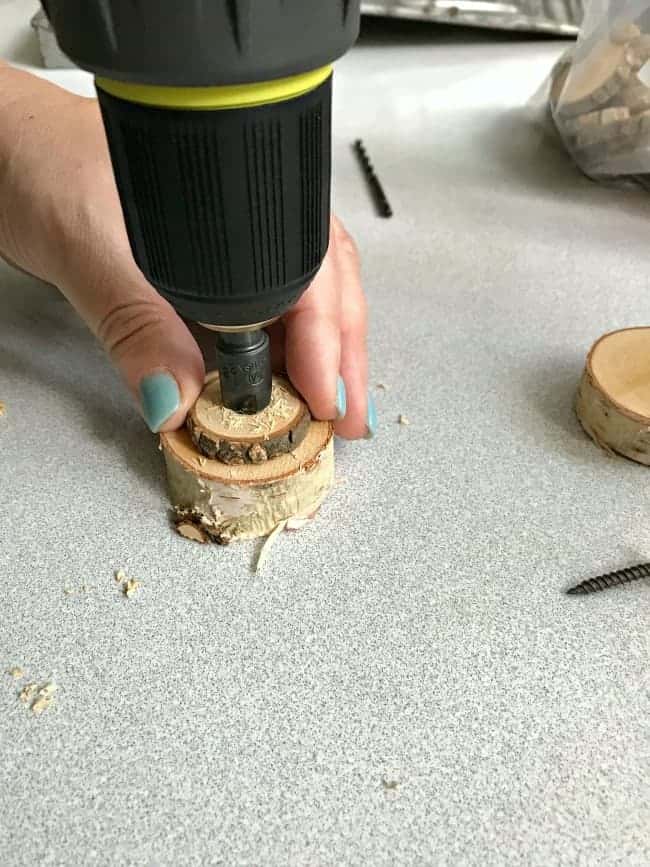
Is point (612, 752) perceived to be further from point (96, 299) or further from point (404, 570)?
point (96, 299)

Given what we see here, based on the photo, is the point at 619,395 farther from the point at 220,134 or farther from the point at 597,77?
the point at 597,77

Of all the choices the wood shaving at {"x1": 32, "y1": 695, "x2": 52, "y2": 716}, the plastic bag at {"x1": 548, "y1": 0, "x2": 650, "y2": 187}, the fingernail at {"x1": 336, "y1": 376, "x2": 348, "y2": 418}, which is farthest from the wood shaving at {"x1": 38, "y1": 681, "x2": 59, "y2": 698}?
the plastic bag at {"x1": 548, "y1": 0, "x2": 650, "y2": 187}

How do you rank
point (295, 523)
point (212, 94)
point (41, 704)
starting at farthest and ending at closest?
point (295, 523) → point (41, 704) → point (212, 94)

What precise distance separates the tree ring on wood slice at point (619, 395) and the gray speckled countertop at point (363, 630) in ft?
0.05

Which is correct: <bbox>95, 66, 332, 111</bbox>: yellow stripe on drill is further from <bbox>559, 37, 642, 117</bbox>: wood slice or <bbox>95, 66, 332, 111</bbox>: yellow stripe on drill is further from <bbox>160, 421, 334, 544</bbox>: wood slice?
<bbox>559, 37, 642, 117</bbox>: wood slice

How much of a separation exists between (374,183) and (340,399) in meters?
0.49

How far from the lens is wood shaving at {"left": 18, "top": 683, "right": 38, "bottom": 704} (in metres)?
0.43

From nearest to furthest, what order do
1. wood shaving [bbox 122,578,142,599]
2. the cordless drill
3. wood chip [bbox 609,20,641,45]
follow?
1. the cordless drill
2. wood shaving [bbox 122,578,142,599]
3. wood chip [bbox 609,20,641,45]

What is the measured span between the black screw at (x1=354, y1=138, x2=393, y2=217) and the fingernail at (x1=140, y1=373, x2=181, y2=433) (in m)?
0.47

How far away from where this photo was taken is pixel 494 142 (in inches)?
41.3

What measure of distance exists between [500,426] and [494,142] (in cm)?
58

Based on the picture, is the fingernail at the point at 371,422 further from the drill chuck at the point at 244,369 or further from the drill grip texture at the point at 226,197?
the drill grip texture at the point at 226,197

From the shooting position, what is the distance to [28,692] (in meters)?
0.43

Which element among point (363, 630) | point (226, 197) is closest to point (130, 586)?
point (363, 630)
